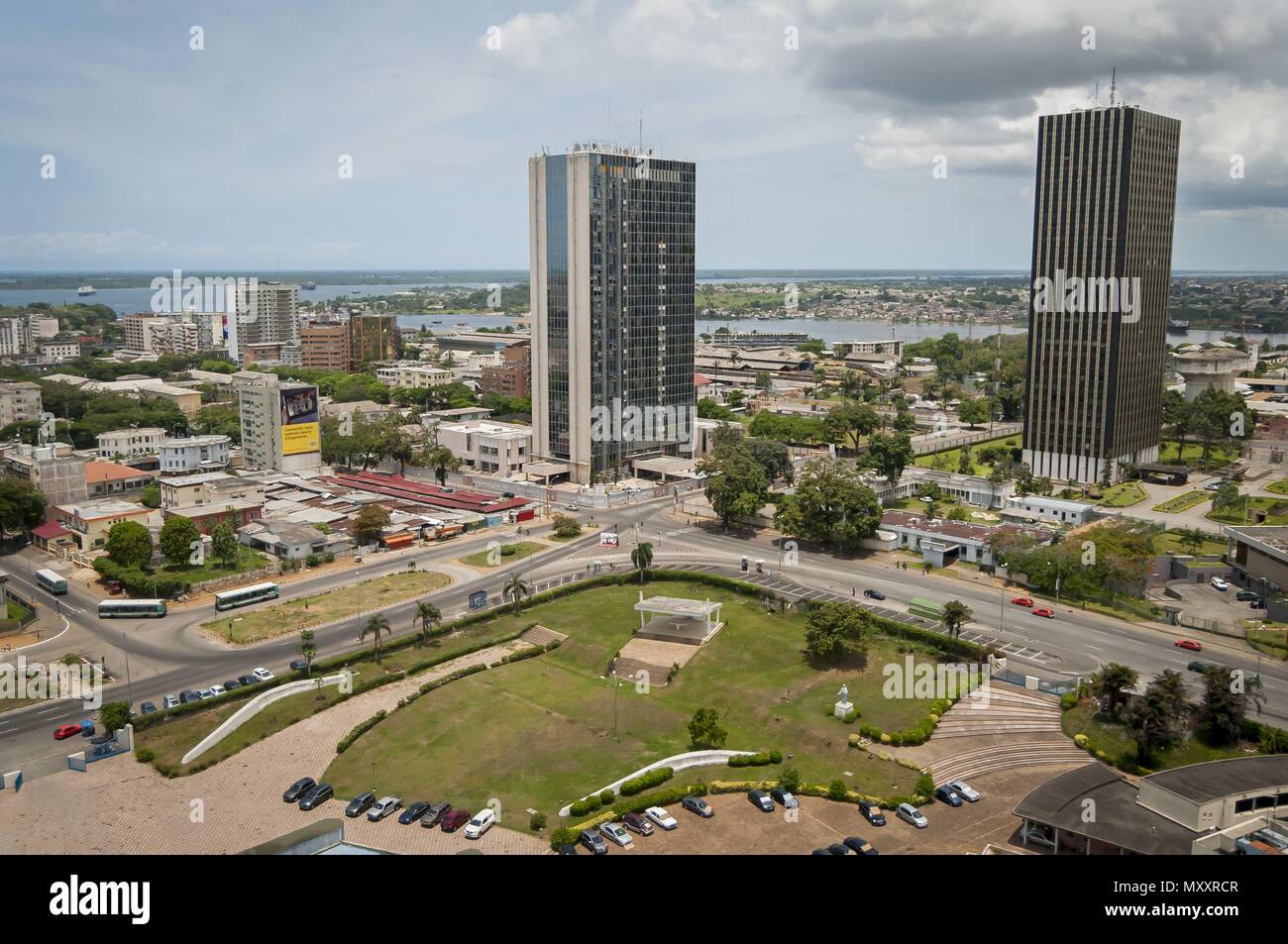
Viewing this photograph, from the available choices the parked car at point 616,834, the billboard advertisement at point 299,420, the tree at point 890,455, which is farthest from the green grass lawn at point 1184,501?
the billboard advertisement at point 299,420

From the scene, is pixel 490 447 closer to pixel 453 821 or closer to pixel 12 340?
pixel 453 821

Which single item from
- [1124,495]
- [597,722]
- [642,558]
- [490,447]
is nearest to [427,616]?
[597,722]

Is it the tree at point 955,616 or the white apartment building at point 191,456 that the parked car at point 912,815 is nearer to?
the tree at point 955,616

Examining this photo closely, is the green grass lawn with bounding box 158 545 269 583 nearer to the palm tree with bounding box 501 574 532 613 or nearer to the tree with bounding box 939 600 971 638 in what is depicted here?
the palm tree with bounding box 501 574 532 613

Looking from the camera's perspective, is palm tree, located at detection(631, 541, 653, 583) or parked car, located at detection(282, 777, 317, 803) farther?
palm tree, located at detection(631, 541, 653, 583)

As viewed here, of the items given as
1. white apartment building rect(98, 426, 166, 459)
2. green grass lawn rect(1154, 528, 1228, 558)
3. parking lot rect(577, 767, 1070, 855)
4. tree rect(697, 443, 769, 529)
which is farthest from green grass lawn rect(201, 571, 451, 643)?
green grass lawn rect(1154, 528, 1228, 558)
